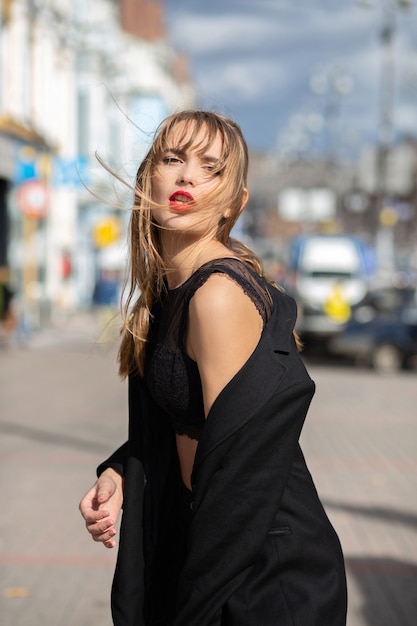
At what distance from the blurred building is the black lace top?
1735 cm

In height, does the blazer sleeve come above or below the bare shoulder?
below

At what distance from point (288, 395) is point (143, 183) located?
0.61m

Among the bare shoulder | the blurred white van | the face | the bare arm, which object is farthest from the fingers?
the blurred white van

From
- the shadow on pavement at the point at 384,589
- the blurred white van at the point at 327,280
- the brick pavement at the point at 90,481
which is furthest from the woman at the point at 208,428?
the blurred white van at the point at 327,280

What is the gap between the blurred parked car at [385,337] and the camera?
18.1m

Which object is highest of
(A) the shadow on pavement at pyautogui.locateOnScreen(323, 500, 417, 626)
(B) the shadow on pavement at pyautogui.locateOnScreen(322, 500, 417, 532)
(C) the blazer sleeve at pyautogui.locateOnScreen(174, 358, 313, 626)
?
(C) the blazer sleeve at pyautogui.locateOnScreen(174, 358, 313, 626)

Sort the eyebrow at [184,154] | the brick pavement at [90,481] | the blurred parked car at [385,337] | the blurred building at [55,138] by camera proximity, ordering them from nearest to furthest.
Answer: the eyebrow at [184,154], the brick pavement at [90,481], the blurred parked car at [385,337], the blurred building at [55,138]

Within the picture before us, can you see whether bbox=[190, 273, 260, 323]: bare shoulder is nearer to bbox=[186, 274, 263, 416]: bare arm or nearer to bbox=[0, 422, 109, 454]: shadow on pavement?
bbox=[186, 274, 263, 416]: bare arm

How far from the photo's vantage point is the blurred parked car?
712 inches

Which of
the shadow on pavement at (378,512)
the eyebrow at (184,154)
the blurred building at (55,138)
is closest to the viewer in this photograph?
the eyebrow at (184,154)

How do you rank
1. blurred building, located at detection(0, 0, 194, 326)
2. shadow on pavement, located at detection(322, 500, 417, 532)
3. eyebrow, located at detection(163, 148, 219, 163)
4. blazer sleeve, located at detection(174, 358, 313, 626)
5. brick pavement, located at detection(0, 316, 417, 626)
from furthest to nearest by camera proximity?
blurred building, located at detection(0, 0, 194, 326), shadow on pavement, located at detection(322, 500, 417, 532), brick pavement, located at detection(0, 316, 417, 626), eyebrow, located at detection(163, 148, 219, 163), blazer sleeve, located at detection(174, 358, 313, 626)

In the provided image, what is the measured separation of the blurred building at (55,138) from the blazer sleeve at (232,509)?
1762 centimetres

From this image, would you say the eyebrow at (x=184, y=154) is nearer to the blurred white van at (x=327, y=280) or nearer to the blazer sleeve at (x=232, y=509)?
the blazer sleeve at (x=232, y=509)

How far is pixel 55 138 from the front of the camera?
31766mm
